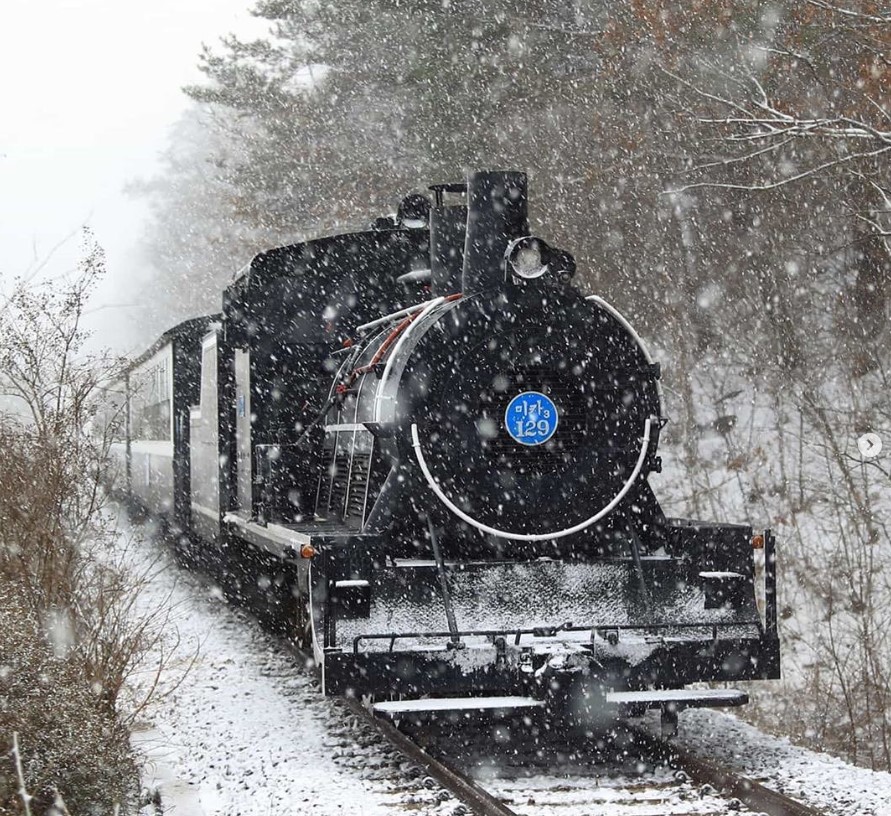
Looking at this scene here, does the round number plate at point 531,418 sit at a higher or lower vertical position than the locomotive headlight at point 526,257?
lower

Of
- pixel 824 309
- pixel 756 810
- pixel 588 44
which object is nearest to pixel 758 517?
pixel 824 309

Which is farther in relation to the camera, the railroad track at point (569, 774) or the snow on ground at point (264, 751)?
the snow on ground at point (264, 751)

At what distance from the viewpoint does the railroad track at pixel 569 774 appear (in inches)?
202

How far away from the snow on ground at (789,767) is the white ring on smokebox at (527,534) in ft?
4.12

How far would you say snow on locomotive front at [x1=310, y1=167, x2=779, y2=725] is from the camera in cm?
614

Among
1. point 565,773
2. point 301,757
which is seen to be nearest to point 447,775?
point 565,773

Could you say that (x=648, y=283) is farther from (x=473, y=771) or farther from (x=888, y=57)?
(x=473, y=771)

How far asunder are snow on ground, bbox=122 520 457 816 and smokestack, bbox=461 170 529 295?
2.55 metres

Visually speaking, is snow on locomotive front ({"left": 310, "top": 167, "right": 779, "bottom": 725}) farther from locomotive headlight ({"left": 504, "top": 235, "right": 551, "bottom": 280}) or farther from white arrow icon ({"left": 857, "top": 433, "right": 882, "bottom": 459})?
white arrow icon ({"left": 857, "top": 433, "right": 882, "bottom": 459})

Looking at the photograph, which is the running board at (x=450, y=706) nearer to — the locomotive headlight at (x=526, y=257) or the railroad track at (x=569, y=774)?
the railroad track at (x=569, y=774)

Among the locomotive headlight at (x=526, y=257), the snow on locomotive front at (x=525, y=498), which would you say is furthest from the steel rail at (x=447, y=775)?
the locomotive headlight at (x=526, y=257)

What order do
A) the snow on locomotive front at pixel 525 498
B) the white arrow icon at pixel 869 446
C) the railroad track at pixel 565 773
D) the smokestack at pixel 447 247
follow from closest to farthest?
the railroad track at pixel 565 773 → the snow on locomotive front at pixel 525 498 → the smokestack at pixel 447 247 → the white arrow icon at pixel 869 446

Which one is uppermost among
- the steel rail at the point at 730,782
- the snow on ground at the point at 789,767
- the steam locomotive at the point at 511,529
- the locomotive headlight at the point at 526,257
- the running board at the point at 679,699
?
the locomotive headlight at the point at 526,257

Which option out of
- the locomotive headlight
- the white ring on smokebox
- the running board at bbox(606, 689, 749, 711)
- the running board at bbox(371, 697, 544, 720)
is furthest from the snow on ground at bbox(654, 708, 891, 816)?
the locomotive headlight
